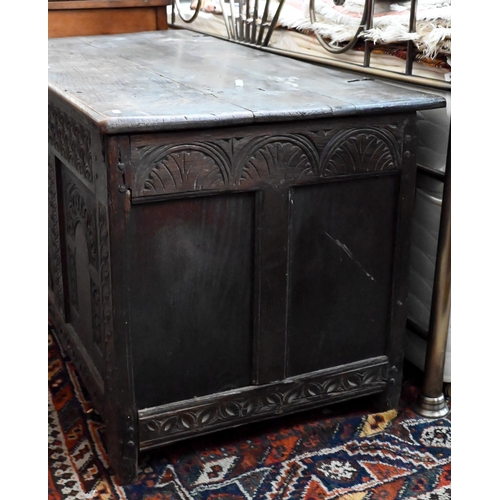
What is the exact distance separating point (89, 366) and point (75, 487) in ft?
1.12

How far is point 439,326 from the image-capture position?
73.4 inches

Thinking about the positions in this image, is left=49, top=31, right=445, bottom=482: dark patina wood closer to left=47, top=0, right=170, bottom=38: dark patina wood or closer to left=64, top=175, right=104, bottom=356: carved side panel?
left=64, top=175, right=104, bottom=356: carved side panel

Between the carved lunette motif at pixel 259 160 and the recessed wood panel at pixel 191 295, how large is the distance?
56 millimetres

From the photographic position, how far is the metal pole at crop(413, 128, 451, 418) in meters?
1.76

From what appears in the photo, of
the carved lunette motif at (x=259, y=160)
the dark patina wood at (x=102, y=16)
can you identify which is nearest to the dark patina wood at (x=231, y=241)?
the carved lunette motif at (x=259, y=160)

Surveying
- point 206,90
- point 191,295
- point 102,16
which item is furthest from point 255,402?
point 102,16

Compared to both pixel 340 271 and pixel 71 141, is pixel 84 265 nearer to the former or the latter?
pixel 71 141

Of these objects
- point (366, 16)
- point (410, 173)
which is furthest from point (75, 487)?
point (366, 16)

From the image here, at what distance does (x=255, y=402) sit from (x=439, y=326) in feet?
1.84

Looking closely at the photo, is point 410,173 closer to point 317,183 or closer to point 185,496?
point 317,183

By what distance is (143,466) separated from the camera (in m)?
1.73

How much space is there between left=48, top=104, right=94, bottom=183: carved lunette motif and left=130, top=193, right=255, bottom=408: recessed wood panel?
0.22 meters

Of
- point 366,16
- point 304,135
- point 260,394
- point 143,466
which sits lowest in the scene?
point 143,466

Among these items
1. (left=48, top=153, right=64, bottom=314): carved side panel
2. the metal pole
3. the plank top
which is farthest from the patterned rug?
the plank top
